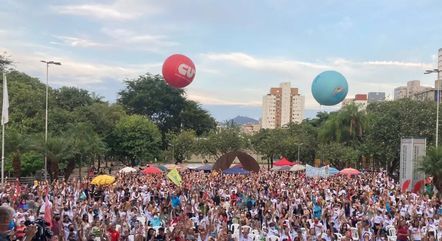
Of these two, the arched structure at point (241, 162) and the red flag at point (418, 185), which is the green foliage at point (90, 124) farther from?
the red flag at point (418, 185)

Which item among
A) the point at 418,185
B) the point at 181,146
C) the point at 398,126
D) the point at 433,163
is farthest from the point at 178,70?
the point at 181,146

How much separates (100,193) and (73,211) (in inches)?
220

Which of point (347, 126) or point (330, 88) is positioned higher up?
point (330, 88)

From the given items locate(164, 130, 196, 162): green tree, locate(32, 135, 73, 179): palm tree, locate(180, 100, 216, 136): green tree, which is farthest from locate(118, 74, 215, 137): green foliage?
locate(32, 135, 73, 179): palm tree

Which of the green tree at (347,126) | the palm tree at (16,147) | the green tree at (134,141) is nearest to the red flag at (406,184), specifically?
the palm tree at (16,147)

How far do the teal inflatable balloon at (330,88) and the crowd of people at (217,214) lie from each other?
198 inches

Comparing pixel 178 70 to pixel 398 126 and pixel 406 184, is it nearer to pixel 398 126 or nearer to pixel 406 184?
pixel 406 184

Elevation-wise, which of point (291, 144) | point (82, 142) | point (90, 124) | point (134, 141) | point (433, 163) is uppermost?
point (90, 124)

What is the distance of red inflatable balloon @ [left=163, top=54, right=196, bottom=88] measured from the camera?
24.5 m

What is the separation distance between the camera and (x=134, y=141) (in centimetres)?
5628

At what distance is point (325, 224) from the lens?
51.7ft

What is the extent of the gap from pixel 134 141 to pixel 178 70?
33003 mm

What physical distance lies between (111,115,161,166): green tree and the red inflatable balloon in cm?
3209

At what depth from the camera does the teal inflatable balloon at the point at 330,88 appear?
27438 mm
